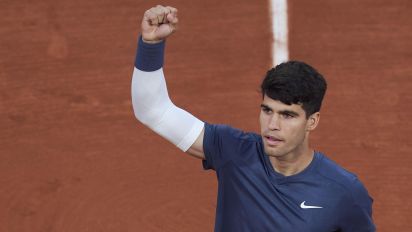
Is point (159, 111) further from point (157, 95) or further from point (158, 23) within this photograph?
point (158, 23)

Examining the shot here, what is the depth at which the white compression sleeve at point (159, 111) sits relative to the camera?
4219mm

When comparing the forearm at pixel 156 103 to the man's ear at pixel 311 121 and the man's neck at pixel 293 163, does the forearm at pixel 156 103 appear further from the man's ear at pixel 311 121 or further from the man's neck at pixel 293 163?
the man's ear at pixel 311 121

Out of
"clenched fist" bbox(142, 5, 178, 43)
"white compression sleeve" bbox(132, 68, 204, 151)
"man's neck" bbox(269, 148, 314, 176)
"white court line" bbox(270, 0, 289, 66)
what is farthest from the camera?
"white court line" bbox(270, 0, 289, 66)

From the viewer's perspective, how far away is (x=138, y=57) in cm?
418

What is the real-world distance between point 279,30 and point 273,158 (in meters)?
4.68

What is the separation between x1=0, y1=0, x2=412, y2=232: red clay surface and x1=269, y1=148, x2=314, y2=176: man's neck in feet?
10.3

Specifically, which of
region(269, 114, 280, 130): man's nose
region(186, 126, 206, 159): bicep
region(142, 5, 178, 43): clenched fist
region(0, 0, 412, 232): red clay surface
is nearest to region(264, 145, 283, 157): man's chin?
region(269, 114, 280, 130): man's nose

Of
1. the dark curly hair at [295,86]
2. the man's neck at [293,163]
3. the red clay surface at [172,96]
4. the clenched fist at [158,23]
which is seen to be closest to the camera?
the clenched fist at [158,23]

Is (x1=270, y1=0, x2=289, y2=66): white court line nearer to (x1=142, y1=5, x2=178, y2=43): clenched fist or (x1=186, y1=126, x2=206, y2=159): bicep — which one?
(x1=186, y1=126, x2=206, y2=159): bicep

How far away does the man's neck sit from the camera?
14.3 ft

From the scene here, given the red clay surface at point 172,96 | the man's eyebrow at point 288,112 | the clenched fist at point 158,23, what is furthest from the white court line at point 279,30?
the clenched fist at point 158,23

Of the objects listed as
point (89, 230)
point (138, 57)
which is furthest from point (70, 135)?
point (138, 57)

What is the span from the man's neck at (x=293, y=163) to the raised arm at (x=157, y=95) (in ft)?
1.37

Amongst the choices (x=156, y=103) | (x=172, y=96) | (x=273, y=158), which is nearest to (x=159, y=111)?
(x=156, y=103)
